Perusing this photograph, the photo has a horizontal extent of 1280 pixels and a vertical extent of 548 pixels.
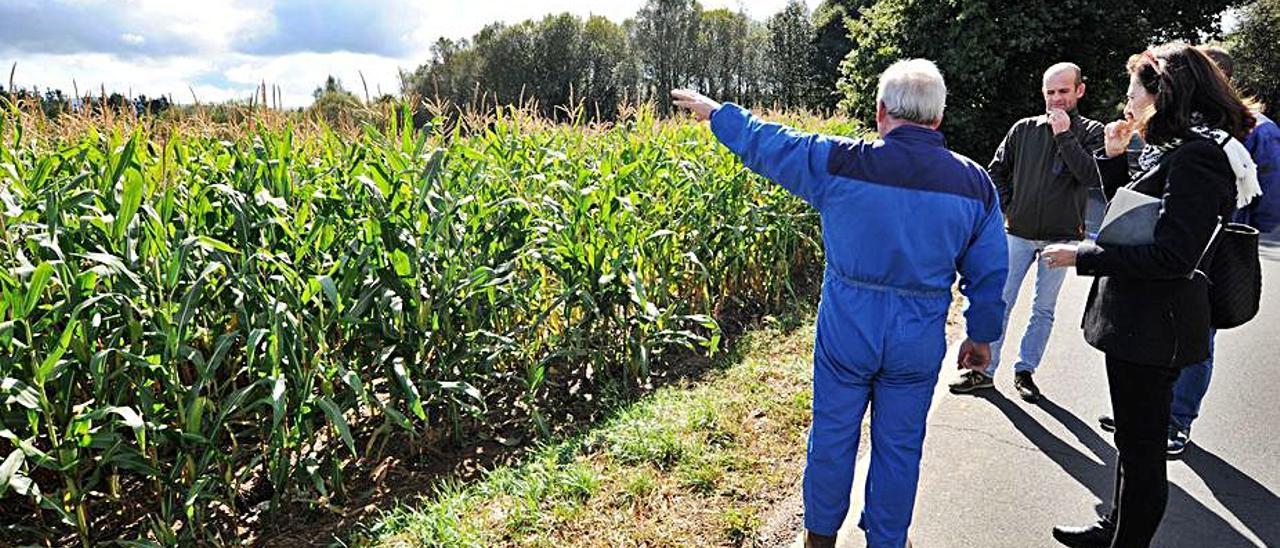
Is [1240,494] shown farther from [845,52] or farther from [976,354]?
[845,52]

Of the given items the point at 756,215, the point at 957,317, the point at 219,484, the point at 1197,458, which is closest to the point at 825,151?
the point at 219,484

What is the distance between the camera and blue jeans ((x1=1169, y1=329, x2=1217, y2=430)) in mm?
4113

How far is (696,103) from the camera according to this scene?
298 centimetres

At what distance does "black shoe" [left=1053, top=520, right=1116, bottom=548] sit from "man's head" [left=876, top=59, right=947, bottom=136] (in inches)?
71.1

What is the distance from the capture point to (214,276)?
343cm

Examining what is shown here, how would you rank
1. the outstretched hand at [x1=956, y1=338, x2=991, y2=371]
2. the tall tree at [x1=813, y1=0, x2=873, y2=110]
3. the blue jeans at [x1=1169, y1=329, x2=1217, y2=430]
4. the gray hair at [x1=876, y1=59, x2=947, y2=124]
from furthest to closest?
the tall tree at [x1=813, y1=0, x2=873, y2=110] < the blue jeans at [x1=1169, y1=329, x2=1217, y2=430] < the outstretched hand at [x1=956, y1=338, x2=991, y2=371] < the gray hair at [x1=876, y1=59, x2=947, y2=124]

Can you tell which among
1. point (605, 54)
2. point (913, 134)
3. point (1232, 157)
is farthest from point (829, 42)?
point (913, 134)

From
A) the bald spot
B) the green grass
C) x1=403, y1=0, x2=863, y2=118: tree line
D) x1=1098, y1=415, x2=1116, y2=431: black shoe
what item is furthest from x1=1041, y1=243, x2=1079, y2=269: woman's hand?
x1=403, y1=0, x2=863, y2=118: tree line

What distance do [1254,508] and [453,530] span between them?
3470 mm

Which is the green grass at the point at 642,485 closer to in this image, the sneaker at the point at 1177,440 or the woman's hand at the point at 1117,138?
the sneaker at the point at 1177,440

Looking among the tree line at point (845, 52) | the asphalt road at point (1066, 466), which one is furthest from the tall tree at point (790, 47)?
the asphalt road at point (1066, 466)

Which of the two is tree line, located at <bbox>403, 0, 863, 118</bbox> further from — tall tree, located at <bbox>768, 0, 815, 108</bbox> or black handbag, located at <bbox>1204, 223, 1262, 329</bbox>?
black handbag, located at <bbox>1204, 223, 1262, 329</bbox>

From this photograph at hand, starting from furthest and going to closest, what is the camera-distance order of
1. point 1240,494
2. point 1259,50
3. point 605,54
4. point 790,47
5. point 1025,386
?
point 605,54, point 790,47, point 1259,50, point 1025,386, point 1240,494

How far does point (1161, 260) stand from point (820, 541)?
1.53 metres
